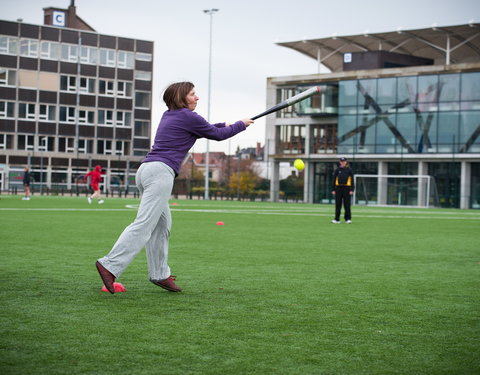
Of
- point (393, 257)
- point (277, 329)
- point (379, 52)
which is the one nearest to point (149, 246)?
point (277, 329)

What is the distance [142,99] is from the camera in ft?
261

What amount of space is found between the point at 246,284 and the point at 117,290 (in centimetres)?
147

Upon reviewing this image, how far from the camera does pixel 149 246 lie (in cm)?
707

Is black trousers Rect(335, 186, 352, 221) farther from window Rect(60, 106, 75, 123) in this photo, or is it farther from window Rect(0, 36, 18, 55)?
window Rect(60, 106, 75, 123)

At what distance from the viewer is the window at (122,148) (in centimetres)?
7812

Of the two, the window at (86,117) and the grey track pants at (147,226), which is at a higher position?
the window at (86,117)

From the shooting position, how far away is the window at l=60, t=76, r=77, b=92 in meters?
73.9

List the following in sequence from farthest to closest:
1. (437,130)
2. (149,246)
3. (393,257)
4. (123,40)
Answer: (123,40), (437,130), (393,257), (149,246)

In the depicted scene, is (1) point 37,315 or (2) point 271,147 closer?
(1) point 37,315

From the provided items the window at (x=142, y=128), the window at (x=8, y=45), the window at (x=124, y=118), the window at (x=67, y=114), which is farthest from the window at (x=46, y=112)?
the window at (x=142, y=128)

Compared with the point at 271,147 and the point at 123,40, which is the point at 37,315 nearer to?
the point at 271,147

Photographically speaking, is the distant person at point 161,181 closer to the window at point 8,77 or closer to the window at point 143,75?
the window at point 8,77

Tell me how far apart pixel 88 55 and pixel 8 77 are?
28.0 ft

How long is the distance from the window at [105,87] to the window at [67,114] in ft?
11.9
